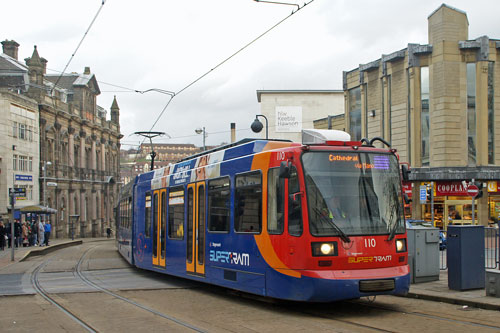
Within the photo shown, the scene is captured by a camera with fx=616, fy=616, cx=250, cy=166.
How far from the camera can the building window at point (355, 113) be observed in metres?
42.4

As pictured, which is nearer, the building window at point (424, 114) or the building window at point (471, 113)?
the building window at point (471, 113)

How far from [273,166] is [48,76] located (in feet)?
237

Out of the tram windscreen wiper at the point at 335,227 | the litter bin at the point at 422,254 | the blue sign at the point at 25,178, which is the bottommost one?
the litter bin at the point at 422,254

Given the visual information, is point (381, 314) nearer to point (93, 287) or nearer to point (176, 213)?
point (176, 213)

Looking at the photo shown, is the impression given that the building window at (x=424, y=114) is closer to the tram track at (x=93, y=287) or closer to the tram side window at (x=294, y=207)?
the tram track at (x=93, y=287)

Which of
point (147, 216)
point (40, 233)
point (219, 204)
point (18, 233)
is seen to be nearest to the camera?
point (219, 204)

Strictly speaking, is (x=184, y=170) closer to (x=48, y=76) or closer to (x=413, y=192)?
(x=413, y=192)

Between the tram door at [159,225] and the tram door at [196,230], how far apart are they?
6.70ft

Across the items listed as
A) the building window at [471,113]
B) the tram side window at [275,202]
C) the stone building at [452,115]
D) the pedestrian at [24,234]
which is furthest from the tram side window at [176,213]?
the pedestrian at [24,234]

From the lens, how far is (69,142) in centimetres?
6612

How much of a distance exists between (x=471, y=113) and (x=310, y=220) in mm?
27781

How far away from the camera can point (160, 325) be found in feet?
31.1

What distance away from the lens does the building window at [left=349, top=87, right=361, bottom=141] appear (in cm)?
4244

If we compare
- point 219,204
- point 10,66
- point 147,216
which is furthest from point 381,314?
point 10,66
